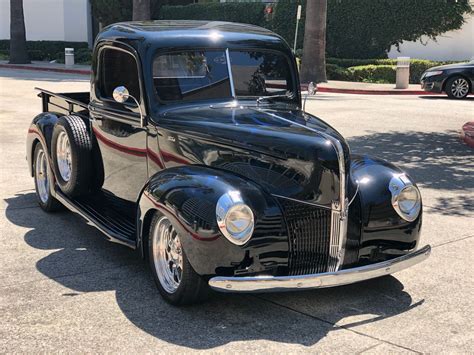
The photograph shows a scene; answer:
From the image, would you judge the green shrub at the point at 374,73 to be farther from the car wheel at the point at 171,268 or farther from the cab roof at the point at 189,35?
the car wheel at the point at 171,268

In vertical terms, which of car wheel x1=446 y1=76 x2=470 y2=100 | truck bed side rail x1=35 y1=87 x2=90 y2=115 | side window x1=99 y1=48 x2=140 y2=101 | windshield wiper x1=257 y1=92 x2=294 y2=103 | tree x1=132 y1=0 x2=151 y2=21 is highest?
tree x1=132 y1=0 x2=151 y2=21

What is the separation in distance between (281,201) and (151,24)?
8.41 feet

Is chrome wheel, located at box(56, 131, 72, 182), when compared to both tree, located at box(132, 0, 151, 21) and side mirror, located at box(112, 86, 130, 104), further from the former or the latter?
tree, located at box(132, 0, 151, 21)

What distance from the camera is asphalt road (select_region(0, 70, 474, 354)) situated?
13.1 ft

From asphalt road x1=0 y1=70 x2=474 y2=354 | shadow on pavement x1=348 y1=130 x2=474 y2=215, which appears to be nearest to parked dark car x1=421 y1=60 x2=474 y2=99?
shadow on pavement x1=348 y1=130 x2=474 y2=215

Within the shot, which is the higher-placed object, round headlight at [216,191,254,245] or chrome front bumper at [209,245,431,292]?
round headlight at [216,191,254,245]

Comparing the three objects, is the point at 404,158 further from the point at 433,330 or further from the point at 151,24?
the point at 433,330

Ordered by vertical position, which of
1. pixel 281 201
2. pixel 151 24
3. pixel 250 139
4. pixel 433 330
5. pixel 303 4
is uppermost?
pixel 303 4

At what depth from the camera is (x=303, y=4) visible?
30.7m

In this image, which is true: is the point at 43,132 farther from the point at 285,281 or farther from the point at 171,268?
the point at 285,281

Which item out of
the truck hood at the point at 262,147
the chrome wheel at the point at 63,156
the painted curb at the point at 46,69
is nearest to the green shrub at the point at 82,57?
the painted curb at the point at 46,69

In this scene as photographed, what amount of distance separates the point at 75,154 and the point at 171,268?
1949 millimetres

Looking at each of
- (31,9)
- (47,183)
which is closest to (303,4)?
(31,9)

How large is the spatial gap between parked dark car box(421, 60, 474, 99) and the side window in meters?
15.3
